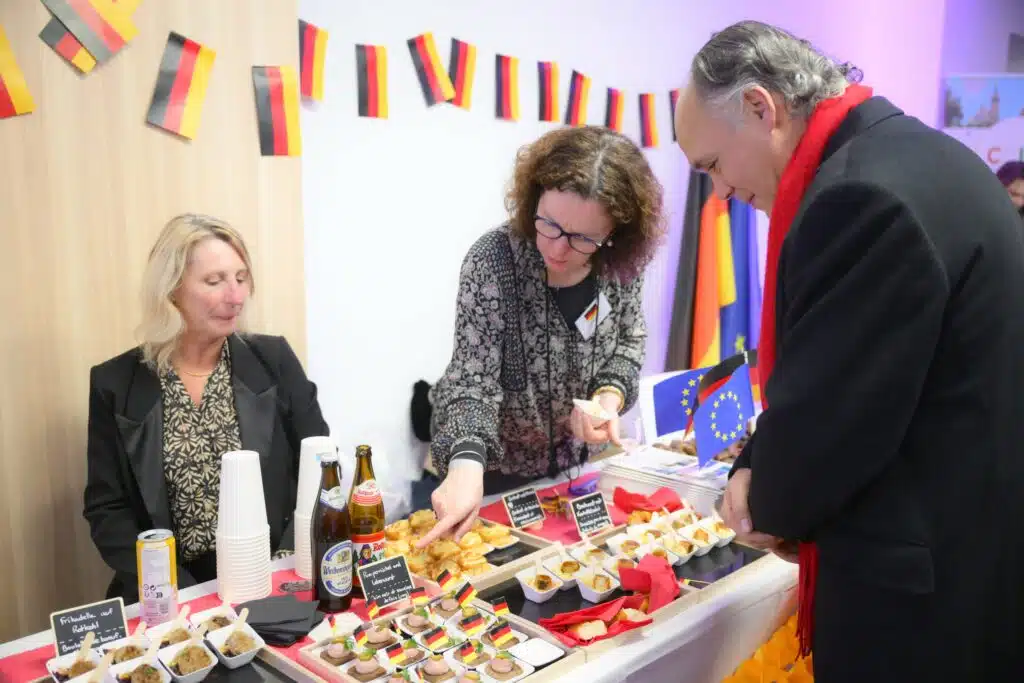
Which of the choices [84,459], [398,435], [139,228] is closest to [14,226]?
[139,228]

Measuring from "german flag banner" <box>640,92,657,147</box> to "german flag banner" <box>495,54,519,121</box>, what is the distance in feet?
3.31

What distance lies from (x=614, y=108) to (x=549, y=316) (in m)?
2.52

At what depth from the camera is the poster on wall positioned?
5.48 meters

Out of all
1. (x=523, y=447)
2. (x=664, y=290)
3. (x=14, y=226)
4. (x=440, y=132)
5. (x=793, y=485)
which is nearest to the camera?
(x=793, y=485)

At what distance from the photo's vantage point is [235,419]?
2139 millimetres

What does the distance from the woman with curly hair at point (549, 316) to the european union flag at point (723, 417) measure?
209 millimetres

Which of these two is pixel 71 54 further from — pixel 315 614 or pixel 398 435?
pixel 398 435

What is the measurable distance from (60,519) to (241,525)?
985 millimetres

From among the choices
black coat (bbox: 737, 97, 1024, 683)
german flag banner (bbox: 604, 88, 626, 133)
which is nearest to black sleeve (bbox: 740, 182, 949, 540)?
black coat (bbox: 737, 97, 1024, 683)

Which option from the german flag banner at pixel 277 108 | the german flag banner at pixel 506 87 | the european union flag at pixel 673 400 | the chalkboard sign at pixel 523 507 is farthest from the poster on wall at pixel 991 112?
the chalkboard sign at pixel 523 507

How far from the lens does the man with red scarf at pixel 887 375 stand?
98 centimetres

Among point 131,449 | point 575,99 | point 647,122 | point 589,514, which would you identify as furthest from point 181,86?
point 647,122

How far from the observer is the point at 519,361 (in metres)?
1.98

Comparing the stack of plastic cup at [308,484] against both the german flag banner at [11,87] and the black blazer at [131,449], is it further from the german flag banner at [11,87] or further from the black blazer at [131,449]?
the german flag banner at [11,87]
